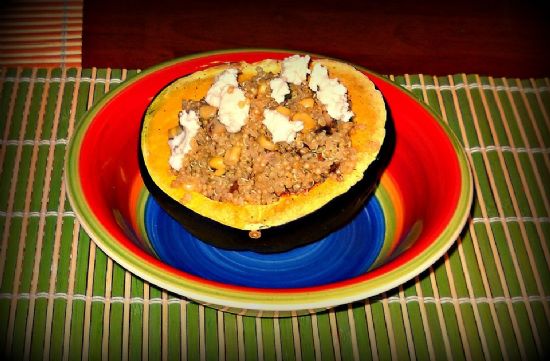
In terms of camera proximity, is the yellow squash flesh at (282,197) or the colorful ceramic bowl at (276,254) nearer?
the colorful ceramic bowl at (276,254)

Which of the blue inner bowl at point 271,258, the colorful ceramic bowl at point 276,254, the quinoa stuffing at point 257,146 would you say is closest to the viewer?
the colorful ceramic bowl at point 276,254

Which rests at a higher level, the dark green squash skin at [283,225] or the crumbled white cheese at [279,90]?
the crumbled white cheese at [279,90]

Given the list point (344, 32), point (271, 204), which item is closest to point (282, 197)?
point (271, 204)

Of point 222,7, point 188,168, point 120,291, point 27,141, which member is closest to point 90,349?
point 120,291

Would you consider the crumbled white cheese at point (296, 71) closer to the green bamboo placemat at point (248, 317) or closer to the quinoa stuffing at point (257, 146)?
the quinoa stuffing at point (257, 146)

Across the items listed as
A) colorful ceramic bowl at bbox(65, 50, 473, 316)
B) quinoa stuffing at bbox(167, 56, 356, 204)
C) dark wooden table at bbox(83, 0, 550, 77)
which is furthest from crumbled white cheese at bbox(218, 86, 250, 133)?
dark wooden table at bbox(83, 0, 550, 77)

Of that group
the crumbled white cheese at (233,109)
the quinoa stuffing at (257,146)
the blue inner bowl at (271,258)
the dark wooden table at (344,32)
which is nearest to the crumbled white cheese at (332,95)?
the quinoa stuffing at (257,146)

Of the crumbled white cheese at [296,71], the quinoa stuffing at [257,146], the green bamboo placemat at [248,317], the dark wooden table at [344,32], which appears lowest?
the green bamboo placemat at [248,317]
